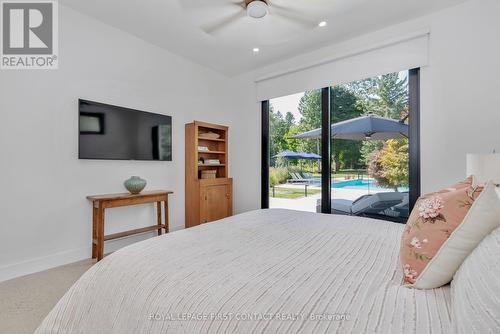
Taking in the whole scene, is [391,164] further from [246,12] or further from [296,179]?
[246,12]

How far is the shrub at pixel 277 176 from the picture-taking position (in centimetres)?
396

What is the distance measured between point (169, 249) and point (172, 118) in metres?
2.74

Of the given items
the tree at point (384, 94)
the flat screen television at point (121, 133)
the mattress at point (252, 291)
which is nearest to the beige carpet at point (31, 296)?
the mattress at point (252, 291)

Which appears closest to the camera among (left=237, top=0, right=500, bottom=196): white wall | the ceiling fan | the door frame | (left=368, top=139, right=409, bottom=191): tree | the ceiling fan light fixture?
the ceiling fan light fixture

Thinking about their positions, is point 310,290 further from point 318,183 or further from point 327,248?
point 318,183

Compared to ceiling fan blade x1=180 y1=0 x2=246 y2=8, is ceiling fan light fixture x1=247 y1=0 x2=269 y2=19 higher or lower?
lower

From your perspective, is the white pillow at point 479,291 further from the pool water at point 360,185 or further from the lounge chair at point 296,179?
the lounge chair at point 296,179

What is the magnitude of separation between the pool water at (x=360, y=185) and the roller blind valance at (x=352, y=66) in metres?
1.32

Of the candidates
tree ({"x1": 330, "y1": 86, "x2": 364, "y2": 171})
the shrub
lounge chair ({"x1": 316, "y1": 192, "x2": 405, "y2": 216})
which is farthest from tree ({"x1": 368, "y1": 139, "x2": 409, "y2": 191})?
the shrub

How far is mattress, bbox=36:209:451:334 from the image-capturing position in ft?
2.25

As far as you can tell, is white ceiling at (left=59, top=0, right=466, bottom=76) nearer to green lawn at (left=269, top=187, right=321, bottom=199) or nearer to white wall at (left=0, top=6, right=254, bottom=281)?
white wall at (left=0, top=6, right=254, bottom=281)

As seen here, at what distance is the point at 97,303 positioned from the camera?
1000 mm

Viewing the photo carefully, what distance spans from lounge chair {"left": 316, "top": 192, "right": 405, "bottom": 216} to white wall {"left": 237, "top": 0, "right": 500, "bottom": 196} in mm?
377

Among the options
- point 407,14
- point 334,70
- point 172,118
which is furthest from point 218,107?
point 407,14
